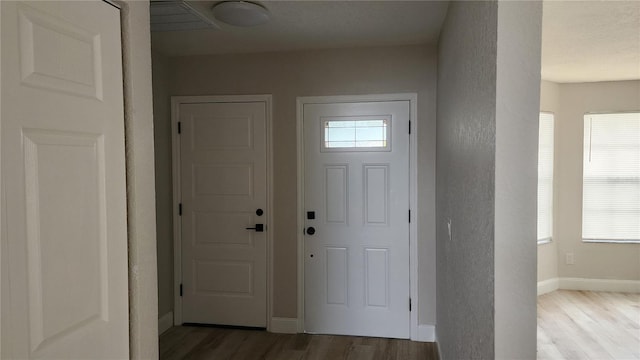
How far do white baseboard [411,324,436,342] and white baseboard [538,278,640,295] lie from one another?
2156mm

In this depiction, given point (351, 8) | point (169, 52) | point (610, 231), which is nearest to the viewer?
point (351, 8)

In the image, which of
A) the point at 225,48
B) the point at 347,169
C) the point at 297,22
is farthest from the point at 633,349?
the point at 225,48

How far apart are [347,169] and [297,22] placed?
4.23ft

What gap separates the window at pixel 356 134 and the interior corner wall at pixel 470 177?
3.45ft

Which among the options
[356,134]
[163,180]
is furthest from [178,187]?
[356,134]

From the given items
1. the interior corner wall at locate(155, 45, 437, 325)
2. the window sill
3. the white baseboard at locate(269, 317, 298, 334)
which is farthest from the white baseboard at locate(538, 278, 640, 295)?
the white baseboard at locate(269, 317, 298, 334)

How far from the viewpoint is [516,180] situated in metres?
1.26

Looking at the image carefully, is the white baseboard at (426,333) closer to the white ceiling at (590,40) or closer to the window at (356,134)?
the window at (356,134)

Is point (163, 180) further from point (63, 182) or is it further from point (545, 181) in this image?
point (545, 181)

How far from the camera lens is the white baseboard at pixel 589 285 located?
5043 millimetres

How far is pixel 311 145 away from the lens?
374cm

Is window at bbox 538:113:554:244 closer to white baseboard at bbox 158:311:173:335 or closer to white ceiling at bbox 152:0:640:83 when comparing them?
white ceiling at bbox 152:0:640:83

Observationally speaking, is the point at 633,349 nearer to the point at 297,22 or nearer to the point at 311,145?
the point at 311,145

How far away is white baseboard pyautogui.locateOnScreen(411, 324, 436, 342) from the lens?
11.8 ft
